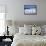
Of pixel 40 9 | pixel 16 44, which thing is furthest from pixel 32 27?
pixel 16 44

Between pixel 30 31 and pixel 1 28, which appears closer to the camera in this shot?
pixel 30 31

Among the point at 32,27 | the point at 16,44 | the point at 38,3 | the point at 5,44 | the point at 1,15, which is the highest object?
the point at 38,3

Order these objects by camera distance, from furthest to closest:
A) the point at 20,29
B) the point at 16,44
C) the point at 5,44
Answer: the point at 20,29 < the point at 5,44 < the point at 16,44

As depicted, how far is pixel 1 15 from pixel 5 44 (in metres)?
1.26

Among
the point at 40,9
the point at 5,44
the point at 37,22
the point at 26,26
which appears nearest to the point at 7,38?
the point at 5,44

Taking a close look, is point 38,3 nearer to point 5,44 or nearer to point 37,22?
point 37,22

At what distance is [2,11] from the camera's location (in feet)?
17.0

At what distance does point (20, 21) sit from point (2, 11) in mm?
852

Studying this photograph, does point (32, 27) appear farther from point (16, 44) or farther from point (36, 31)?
point (16, 44)

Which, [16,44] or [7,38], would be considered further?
[7,38]

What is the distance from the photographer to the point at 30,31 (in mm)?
4801

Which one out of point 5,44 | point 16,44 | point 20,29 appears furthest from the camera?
point 20,29

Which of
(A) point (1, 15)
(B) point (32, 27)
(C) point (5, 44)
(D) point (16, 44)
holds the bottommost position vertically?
(C) point (5, 44)

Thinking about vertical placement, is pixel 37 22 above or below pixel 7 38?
above
